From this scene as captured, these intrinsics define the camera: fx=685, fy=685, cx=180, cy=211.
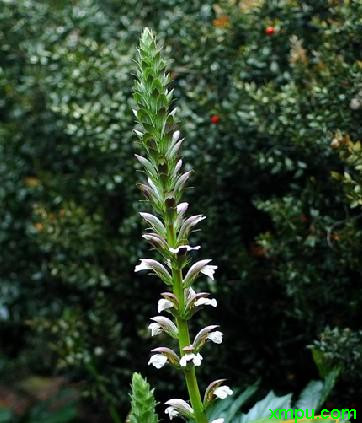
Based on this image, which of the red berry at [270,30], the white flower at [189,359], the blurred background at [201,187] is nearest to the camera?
the white flower at [189,359]

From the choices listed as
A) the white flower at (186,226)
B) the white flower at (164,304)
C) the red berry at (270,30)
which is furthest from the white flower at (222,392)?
the red berry at (270,30)

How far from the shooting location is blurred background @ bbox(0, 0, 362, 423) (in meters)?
3.54

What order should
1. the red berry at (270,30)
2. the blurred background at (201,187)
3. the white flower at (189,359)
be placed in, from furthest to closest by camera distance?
the red berry at (270,30) < the blurred background at (201,187) < the white flower at (189,359)

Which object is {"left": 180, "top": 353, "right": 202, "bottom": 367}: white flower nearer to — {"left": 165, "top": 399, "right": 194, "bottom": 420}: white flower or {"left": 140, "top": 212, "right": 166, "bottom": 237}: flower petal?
{"left": 165, "top": 399, "right": 194, "bottom": 420}: white flower

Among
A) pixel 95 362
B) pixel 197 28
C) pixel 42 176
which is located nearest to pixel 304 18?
pixel 197 28

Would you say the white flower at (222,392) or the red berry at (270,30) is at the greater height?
the red berry at (270,30)

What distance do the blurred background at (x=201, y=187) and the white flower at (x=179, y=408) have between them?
43.6 inches

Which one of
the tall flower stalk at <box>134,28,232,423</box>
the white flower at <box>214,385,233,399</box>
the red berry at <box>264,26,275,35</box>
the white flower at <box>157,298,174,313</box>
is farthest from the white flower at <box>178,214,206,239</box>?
the red berry at <box>264,26,275,35</box>

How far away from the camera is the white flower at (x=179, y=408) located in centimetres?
239

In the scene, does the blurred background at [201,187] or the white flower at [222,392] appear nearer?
the white flower at [222,392]

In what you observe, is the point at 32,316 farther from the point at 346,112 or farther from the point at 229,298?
the point at 346,112

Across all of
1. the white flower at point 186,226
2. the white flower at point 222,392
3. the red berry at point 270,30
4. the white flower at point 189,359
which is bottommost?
the white flower at point 222,392

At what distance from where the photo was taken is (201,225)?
4180mm

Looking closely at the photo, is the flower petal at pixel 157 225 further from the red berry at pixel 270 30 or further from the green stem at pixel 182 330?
the red berry at pixel 270 30
